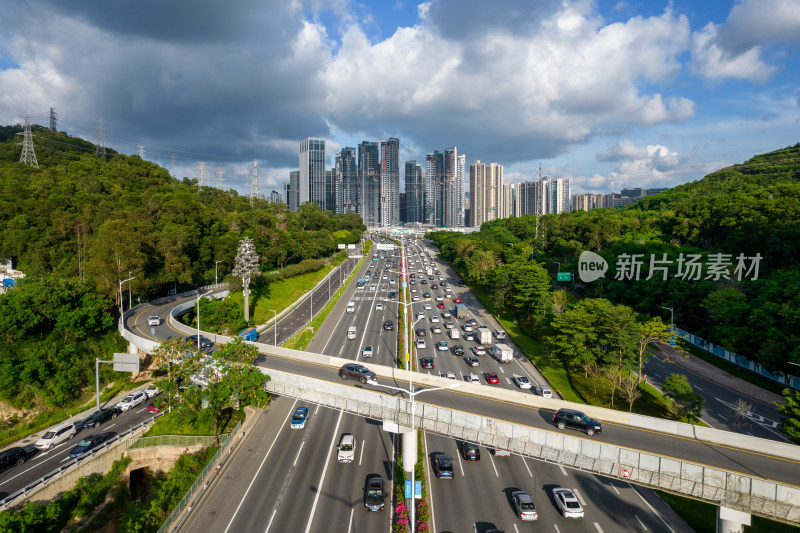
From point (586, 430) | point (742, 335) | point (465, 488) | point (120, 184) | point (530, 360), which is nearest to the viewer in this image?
point (586, 430)

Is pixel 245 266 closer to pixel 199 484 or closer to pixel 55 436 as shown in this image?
pixel 55 436

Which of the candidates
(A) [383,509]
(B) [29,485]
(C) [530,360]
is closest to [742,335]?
(C) [530,360]

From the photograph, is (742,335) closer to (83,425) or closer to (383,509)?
(383,509)

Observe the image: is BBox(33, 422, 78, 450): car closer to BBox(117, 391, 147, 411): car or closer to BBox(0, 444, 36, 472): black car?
BBox(0, 444, 36, 472): black car

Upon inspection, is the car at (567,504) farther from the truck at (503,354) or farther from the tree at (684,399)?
the truck at (503,354)

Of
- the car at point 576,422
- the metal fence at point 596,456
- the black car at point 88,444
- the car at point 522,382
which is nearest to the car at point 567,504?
the metal fence at point 596,456

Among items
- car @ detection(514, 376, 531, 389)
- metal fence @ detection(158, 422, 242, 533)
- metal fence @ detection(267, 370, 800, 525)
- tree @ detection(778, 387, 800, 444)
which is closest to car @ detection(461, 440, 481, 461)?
metal fence @ detection(267, 370, 800, 525)
